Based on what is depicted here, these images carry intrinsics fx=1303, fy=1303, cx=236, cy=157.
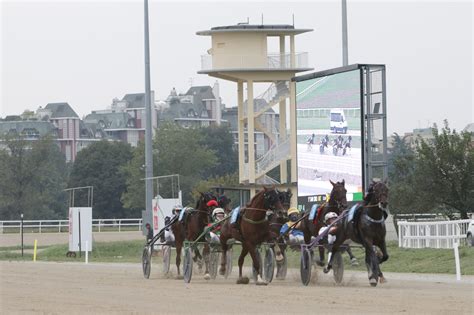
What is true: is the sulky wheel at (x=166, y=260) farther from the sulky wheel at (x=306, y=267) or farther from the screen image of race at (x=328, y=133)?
the sulky wheel at (x=306, y=267)

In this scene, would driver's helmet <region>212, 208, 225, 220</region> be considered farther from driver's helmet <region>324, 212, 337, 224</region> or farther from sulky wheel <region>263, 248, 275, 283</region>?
driver's helmet <region>324, 212, 337, 224</region>

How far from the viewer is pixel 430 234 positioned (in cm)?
3656

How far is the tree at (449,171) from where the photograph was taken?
46.6 metres

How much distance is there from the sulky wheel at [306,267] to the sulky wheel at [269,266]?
0.65m

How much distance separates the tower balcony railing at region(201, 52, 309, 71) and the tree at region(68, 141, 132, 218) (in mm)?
47698

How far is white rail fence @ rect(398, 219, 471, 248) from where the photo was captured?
35688 mm

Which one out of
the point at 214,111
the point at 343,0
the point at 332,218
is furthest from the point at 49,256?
the point at 214,111

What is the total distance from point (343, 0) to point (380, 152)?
723 centimetres

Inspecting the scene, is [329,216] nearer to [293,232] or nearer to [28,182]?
[293,232]

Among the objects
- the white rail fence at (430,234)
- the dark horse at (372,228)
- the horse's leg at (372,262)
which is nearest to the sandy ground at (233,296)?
the horse's leg at (372,262)

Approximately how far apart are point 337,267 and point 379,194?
2.37 meters

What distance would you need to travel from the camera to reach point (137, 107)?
19950cm

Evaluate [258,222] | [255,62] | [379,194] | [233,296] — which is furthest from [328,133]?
[255,62]

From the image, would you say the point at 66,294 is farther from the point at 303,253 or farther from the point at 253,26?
the point at 253,26
